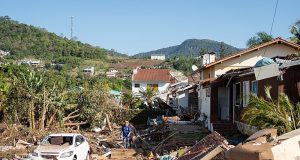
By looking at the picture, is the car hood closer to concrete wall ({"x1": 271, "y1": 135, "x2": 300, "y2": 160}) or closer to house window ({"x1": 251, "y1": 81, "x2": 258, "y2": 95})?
house window ({"x1": 251, "y1": 81, "x2": 258, "y2": 95})

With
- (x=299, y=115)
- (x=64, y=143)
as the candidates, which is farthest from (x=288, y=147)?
(x=64, y=143)

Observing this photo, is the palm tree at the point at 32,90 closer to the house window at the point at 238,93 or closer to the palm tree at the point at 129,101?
the house window at the point at 238,93

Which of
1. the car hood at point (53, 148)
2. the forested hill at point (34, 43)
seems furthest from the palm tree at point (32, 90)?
the forested hill at point (34, 43)

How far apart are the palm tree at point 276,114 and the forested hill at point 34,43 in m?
116

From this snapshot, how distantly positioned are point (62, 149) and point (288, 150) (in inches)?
524

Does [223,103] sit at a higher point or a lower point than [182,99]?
higher

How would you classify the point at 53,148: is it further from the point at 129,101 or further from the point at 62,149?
the point at 129,101

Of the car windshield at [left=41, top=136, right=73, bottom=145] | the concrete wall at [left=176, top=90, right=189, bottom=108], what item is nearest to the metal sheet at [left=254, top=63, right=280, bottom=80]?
the car windshield at [left=41, top=136, right=73, bottom=145]

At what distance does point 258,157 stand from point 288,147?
33.8 inches

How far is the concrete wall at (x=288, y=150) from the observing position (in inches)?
360

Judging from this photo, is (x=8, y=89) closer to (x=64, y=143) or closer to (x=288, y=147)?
(x=64, y=143)

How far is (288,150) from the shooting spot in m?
9.27

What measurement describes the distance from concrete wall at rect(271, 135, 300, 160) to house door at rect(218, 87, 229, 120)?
2185 cm

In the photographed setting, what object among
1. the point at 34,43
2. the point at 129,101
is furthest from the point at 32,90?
the point at 34,43
